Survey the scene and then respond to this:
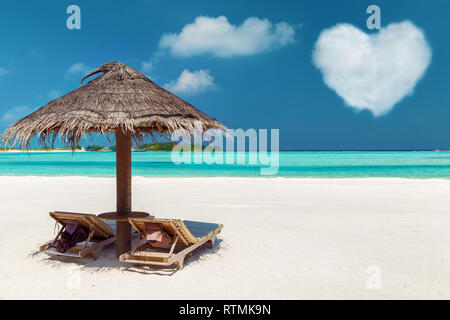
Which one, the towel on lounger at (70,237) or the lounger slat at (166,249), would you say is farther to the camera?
the towel on lounger at (70,237)

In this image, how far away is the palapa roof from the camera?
157 inches

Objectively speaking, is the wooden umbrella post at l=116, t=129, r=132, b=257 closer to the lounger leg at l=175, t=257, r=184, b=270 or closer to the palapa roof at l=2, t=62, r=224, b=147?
the palapa roof at l=2, t=62, r=224, b=147

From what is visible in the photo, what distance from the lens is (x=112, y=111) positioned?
4090 mm

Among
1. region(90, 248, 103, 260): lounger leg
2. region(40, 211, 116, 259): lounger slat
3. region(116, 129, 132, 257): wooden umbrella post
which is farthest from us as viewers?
region(116, 129, 132, 257): wooden umbrella post

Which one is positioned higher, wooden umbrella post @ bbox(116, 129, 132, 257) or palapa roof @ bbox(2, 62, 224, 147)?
palapa roof @ bbox(2, 62, 224, 147)

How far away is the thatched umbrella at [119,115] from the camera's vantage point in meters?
4.01

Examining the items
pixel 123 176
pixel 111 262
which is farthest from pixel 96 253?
pixel 123 176

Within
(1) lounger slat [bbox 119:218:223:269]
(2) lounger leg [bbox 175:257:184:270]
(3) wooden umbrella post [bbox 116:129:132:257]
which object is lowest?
(2) lounger leg [bbox 175:257:184:270]

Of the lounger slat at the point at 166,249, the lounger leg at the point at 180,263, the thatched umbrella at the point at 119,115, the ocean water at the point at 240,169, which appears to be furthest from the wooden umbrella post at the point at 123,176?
the ocean water at the point at 240,169

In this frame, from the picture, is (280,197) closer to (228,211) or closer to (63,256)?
(228,211)

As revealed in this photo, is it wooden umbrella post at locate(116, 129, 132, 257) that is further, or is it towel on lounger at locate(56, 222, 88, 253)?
wooden umbrella post at locate(116, 129, 132, 257)

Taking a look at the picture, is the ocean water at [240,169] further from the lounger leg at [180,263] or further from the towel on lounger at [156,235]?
the lounger leg at [180,263]


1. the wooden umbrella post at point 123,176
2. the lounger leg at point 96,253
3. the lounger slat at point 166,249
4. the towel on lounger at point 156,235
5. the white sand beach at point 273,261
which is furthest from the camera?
the wooden umbrella post at point 123,176

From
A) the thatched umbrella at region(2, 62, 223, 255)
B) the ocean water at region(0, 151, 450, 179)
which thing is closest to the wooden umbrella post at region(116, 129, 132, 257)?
the thatched umbrella at region(2, 62, 223, 255)
